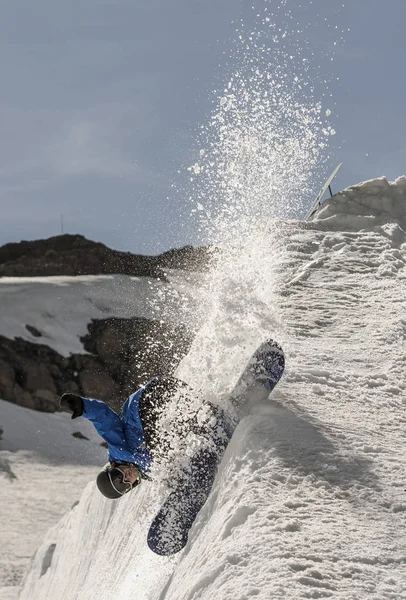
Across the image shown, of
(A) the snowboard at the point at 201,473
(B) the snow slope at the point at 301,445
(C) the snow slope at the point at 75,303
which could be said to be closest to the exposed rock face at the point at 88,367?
(C) the snow slope at the point at 75,303

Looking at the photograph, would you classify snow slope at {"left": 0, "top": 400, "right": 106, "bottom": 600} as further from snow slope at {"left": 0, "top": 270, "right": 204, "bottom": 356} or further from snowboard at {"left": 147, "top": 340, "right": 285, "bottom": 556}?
snowboard at {"left": 147, "top": 340, "right": 285, "bottom": 556}

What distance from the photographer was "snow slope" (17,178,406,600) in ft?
9.11

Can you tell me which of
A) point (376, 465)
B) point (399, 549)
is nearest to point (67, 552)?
point (376, 465)

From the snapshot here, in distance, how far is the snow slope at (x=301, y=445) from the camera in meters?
2.78

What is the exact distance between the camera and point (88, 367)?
31703 mm

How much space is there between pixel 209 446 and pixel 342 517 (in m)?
1.13

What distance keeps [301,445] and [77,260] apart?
131 ft

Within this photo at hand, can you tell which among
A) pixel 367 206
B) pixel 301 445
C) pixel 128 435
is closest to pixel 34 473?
pixel 367 206

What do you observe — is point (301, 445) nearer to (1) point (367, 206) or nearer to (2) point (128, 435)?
(2) point (128, 435)

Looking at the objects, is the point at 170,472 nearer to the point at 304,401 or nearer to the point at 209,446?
the point at 209,446

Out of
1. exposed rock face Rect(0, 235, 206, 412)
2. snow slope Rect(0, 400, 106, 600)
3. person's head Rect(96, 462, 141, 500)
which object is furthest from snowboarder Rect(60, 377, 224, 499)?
exposed rock face Rect(0, 235, 206, 412)

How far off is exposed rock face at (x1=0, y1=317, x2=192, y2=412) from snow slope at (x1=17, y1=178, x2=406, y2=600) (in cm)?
1985

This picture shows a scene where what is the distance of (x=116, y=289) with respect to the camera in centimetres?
3775

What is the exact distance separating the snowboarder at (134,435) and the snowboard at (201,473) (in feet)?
1.15
